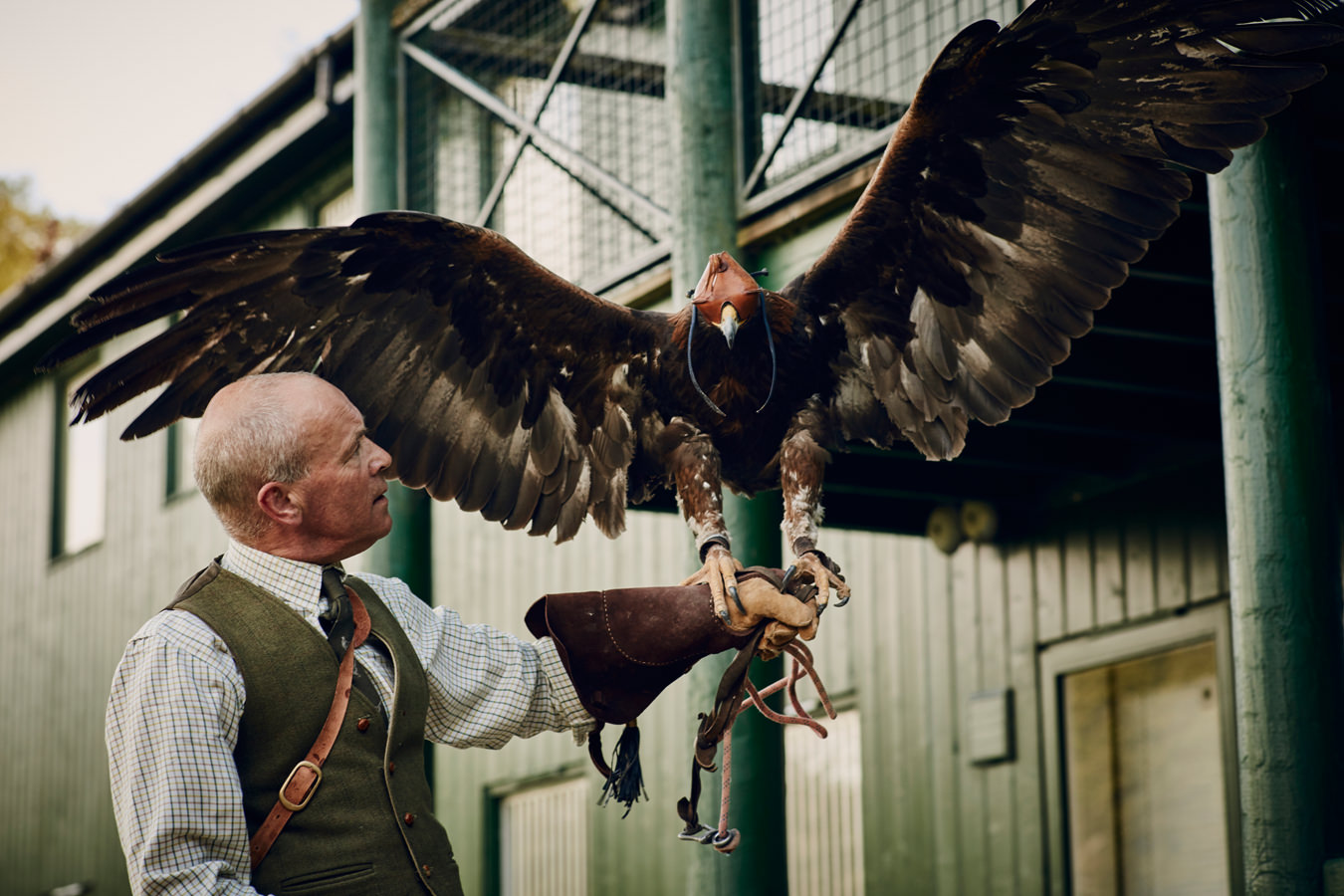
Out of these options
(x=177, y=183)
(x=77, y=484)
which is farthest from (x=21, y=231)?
(x=177, y=183)

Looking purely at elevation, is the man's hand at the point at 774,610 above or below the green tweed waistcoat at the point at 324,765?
above

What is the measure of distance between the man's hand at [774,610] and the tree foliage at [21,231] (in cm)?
2429

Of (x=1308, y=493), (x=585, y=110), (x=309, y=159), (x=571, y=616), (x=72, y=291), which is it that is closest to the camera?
(x=571, y=616)

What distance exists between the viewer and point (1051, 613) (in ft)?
24.5

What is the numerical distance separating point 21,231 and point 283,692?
2627 centimetres

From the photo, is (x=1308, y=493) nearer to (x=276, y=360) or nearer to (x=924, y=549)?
(x=276, y=360)

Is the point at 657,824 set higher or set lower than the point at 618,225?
lower

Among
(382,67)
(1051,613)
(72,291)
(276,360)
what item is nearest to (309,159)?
(72,291)

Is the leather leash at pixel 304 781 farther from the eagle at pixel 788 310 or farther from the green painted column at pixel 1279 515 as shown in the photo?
the green painted column at pixel 1279 515

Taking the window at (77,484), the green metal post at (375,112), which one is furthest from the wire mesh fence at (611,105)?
the window at (77,484)

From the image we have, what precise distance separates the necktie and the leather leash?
0.17ft

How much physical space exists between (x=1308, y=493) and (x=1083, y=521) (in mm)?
2939

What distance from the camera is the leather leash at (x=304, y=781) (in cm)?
258

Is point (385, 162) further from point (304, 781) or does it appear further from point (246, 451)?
point (304, 781)
